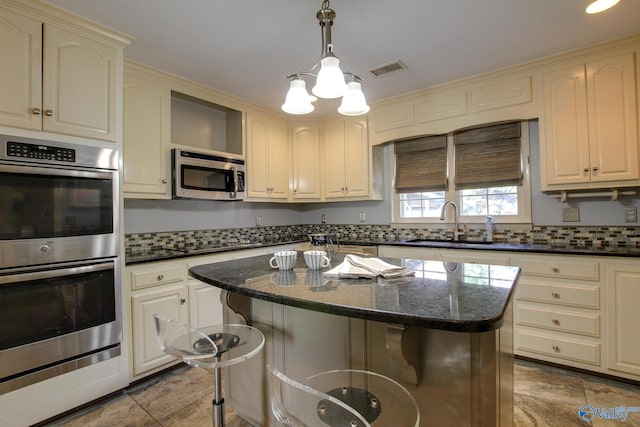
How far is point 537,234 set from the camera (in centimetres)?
279

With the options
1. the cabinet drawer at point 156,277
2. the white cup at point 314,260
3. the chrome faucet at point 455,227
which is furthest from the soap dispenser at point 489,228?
the cabinet drawer at point 156,277

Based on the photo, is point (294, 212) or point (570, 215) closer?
point (570, 215)

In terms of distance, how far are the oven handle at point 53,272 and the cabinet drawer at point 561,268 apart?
9.54 ft

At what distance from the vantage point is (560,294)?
229cm

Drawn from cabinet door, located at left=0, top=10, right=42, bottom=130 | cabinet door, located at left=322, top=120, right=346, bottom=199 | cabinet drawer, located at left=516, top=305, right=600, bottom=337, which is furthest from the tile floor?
cabinet door, located at left=322, top=120, right=346, bottom=199

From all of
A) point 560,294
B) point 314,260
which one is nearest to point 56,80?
point 314,260

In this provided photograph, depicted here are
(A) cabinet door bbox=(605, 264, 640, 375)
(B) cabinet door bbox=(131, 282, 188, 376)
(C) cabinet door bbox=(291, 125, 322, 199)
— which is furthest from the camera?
(C) cabinet door bbox=(291, 125, 322, 199)

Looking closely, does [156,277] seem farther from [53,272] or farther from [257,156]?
[257,156]

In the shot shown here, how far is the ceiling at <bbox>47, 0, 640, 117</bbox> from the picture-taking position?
6.15 feet

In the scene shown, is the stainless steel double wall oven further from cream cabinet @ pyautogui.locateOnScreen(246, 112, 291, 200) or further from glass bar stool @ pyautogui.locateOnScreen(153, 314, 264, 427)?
cream cabinet @ pyautogui.locateOnScreen(246, 112, 291, 200)

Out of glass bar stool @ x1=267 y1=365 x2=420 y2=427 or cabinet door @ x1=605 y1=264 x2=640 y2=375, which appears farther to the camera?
cabinet door @ x1=605 y1=264 x2=640 y2=375

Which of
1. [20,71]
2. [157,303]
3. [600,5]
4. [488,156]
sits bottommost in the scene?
[157,303]

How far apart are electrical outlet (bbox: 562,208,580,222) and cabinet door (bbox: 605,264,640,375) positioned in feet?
2.07

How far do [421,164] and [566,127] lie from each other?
1.31 m
